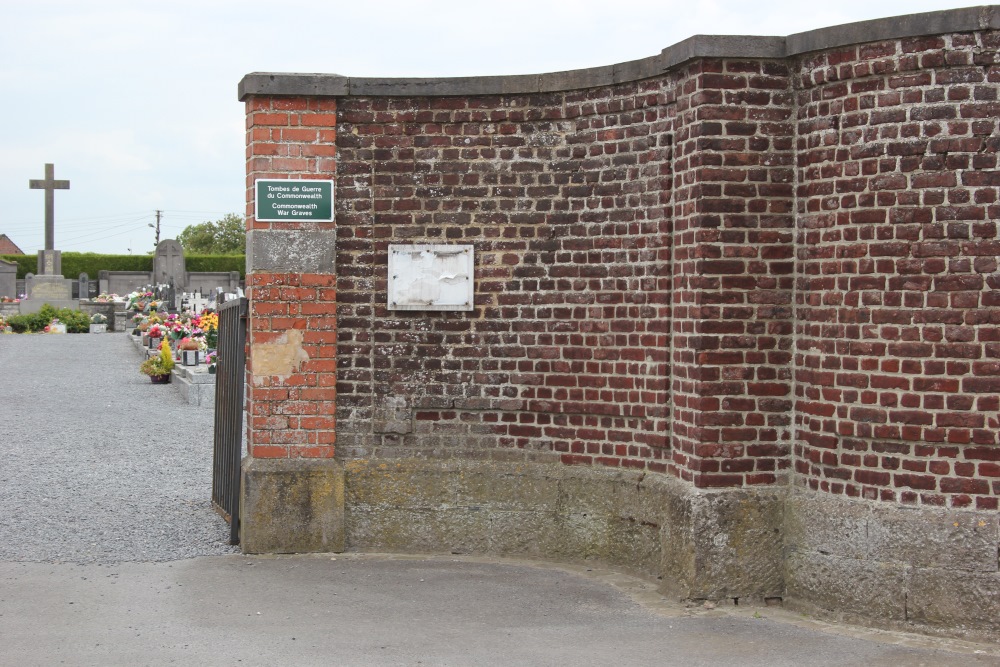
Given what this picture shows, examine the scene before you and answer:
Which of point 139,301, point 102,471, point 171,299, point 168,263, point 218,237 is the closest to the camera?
point 102,471

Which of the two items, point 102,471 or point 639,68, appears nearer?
point 639,68

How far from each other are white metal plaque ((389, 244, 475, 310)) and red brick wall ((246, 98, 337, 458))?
43cm

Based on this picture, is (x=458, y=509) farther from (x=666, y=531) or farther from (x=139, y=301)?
(x=139, y=301)

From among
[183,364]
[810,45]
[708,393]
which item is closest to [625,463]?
[708,393]

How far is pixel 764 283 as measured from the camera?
6.28 meters

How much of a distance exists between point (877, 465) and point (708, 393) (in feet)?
3.19

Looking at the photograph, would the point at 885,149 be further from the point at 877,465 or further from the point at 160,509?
the point at 160,509

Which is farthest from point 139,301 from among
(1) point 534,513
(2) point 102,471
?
(1) point 534,513

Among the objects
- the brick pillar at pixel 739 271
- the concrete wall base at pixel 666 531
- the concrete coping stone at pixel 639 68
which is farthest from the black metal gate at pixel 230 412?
the brick pillar at pixel 739 271

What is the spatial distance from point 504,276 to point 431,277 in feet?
1.61

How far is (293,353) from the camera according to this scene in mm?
7383

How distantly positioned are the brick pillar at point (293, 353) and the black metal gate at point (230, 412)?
0.44 metres

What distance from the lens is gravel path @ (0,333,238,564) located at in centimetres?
789

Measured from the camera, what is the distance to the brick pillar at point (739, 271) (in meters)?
6.22
